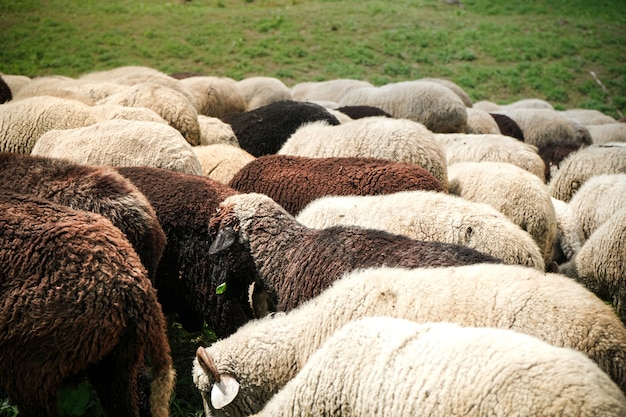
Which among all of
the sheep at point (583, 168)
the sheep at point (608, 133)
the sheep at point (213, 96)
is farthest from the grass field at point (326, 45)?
the sheep at point (583, 168)

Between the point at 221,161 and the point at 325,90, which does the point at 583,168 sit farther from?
the point at 325,90

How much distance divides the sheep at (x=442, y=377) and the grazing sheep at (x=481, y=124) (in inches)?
334

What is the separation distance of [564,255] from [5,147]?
5.65 m

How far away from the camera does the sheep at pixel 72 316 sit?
3.18 m

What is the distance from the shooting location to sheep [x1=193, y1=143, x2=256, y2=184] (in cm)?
671

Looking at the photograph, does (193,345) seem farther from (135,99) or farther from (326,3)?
(326,3)

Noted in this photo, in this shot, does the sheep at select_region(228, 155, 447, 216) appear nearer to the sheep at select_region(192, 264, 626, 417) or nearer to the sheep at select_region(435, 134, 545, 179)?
the sheep at select_region(192, 264, 626, 417)

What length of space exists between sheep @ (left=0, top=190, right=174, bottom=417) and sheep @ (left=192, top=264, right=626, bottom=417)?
0.32 metres

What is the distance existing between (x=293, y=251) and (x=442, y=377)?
1.95m

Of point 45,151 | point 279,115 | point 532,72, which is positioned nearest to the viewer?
point 45,151

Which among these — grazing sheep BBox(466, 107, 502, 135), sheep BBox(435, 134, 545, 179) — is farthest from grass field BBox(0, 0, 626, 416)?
sheep BBox(435, 134, 545, 179)

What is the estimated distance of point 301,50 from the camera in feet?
71.2

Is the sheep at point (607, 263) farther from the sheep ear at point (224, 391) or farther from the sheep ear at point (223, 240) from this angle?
the sheep ear at point (224, 391)

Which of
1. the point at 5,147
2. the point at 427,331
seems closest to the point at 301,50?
the point at 5,147
